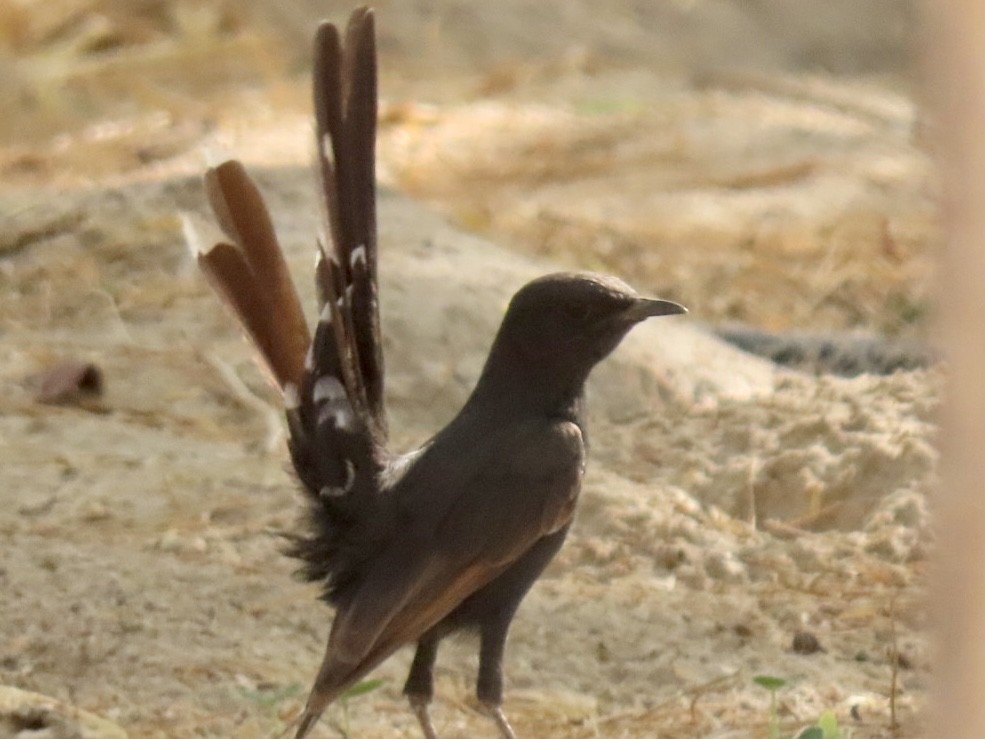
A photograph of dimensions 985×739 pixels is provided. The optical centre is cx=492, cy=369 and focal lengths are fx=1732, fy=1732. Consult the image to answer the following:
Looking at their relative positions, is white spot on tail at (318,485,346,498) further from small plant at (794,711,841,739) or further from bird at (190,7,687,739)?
small plant at (794,711,841,739)

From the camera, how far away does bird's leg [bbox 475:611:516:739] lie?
3533mm

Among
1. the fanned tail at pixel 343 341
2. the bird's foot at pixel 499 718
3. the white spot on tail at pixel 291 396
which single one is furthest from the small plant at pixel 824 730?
the white spot on tail at pixel 291 396

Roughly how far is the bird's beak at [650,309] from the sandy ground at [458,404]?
89 centimetres

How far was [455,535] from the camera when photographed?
343cm

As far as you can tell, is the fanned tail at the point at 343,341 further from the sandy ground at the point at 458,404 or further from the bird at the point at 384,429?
the sandy ground at the point at 458,404

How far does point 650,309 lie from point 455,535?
61 centimetres

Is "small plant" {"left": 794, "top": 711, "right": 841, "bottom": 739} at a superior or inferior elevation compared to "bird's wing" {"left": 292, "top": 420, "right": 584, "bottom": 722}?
inferior

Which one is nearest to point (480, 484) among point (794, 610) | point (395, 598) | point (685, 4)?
point (395, 598)

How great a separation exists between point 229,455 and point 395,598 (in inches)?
78.1

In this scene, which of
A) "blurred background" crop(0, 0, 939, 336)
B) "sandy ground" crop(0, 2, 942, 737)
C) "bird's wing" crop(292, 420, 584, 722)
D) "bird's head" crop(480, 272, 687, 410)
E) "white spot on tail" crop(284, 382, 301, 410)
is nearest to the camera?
"bird's wing" crop(292, 420, 584, 722)

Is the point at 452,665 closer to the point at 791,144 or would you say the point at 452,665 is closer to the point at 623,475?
the point at 623,475

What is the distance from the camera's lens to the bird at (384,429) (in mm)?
3422

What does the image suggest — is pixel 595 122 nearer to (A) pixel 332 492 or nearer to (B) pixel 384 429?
(B) pixel 384 429

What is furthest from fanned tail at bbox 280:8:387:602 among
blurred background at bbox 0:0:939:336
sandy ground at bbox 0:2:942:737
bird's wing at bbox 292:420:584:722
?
blurred background at bbox 0:0:939:336
